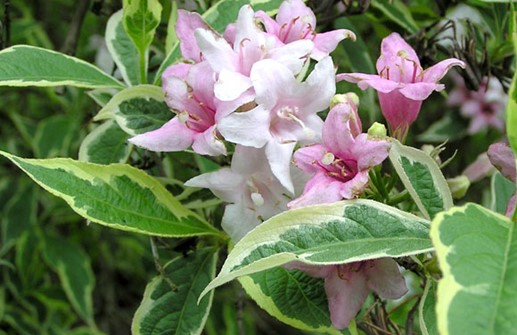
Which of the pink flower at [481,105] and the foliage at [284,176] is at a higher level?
the foliage at [284,176]

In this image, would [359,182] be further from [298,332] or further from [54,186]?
[298,332]

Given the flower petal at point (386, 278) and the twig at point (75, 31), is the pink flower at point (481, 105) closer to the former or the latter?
the twig at point (75, 31)

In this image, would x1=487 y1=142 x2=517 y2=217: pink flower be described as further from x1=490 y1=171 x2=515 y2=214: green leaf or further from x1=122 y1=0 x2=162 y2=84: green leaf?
x1=122 y1=0 x2=162 y2=84: green leaf

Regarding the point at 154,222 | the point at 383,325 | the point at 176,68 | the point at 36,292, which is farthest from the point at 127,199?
the point at 36,292

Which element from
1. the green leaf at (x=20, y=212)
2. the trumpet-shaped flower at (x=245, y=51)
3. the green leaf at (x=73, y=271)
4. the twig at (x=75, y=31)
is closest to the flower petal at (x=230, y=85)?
the trumpet-shaped flower at (x=245, y=51)

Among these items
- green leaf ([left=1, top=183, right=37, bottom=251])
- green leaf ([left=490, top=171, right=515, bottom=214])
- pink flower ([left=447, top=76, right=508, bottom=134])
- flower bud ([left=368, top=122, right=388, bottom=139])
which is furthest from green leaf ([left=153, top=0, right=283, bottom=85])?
pink flower ([left=447, top=76, right=508, bottom=134])

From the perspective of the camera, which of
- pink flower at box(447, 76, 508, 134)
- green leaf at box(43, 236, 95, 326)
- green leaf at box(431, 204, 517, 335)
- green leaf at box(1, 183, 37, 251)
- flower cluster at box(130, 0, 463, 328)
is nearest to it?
green leaf at box(431, 204, 517, 335)

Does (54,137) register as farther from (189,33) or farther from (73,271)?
(189,33)
